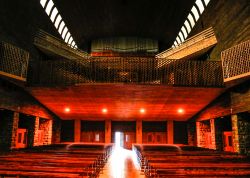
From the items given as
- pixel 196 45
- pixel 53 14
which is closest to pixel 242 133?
pixel 196 45

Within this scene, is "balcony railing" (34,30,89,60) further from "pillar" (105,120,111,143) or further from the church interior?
"pillar" (105,120,111,143)

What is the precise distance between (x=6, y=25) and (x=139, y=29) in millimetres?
10835

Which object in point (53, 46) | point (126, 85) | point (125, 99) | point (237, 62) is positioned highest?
point (53, 46)

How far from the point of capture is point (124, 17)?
1587cm

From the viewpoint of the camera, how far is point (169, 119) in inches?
698

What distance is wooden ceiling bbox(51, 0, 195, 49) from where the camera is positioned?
45.8 feet

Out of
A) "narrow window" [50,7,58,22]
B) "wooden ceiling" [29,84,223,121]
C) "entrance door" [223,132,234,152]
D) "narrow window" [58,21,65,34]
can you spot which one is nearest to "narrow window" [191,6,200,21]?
"wooden ceiling" [29,84,223,121]

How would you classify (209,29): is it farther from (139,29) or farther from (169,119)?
(169,119)

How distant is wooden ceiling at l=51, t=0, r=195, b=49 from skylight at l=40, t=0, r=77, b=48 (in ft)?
1.16

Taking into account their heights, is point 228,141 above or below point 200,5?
below

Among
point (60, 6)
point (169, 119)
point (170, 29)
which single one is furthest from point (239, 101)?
point (60, 6)

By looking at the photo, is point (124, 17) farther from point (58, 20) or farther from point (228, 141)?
point (228, 141)

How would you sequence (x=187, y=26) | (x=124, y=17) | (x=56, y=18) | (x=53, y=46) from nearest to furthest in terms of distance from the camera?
(x=53, y=46), (x=56, y=18), (x=124, y=17), (x=187, y=26)

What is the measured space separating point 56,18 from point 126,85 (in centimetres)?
778
